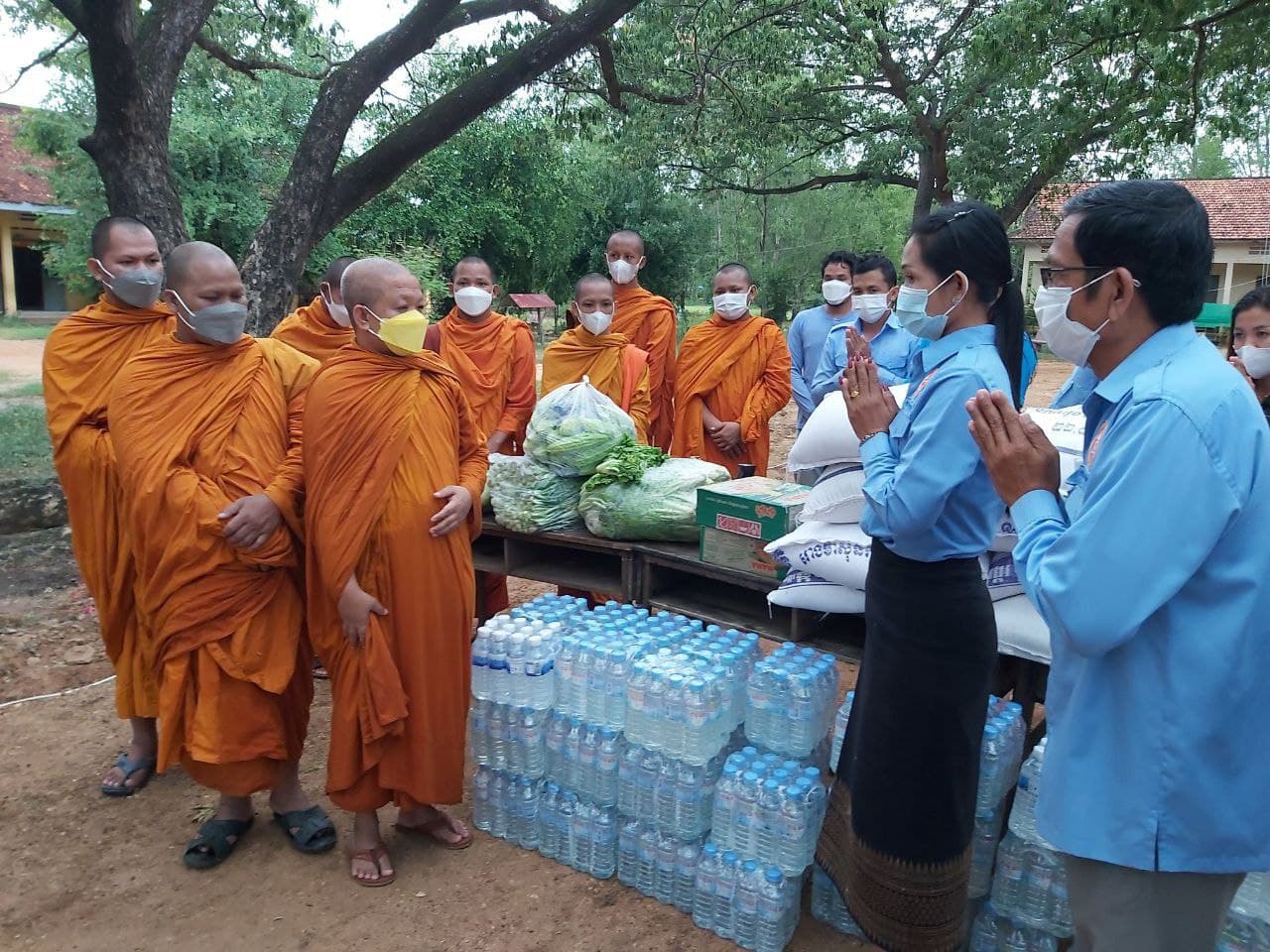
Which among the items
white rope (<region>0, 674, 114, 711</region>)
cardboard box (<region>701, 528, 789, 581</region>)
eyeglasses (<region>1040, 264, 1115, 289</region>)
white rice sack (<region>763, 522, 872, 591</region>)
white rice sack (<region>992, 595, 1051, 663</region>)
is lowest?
white rope (<region>0, 674, 114, 711</region>)

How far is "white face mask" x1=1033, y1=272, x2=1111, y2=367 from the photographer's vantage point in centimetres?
169

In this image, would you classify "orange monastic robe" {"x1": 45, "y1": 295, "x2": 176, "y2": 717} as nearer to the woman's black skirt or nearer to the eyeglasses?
the woman's black skirt

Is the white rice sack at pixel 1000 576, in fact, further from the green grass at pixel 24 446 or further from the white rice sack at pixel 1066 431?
the green grass at pixel 24 446

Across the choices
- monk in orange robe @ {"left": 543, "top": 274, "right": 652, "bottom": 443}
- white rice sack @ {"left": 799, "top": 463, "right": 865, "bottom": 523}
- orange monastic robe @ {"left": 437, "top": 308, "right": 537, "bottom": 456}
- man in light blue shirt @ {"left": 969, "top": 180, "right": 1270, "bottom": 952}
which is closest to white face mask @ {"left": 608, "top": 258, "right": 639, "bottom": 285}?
monk in orange robe @ {"left": 543, "top": 274, "right": 652, "bottom": 443}

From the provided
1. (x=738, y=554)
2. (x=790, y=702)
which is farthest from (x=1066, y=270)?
(x=738, y=554)

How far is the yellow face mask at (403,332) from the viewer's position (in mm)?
3012

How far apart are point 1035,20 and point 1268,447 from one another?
8.81 m

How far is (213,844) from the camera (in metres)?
3.29

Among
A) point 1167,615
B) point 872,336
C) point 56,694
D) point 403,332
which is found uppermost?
point 872,336

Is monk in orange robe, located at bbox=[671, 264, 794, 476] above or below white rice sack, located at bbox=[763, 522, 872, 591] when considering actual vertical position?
above

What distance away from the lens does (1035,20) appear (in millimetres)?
8648

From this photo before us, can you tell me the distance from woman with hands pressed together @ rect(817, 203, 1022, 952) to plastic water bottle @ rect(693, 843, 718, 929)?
504 mm

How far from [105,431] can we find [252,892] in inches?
74.2

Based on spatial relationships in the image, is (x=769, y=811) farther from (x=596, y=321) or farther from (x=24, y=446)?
(x=24, y=446)
